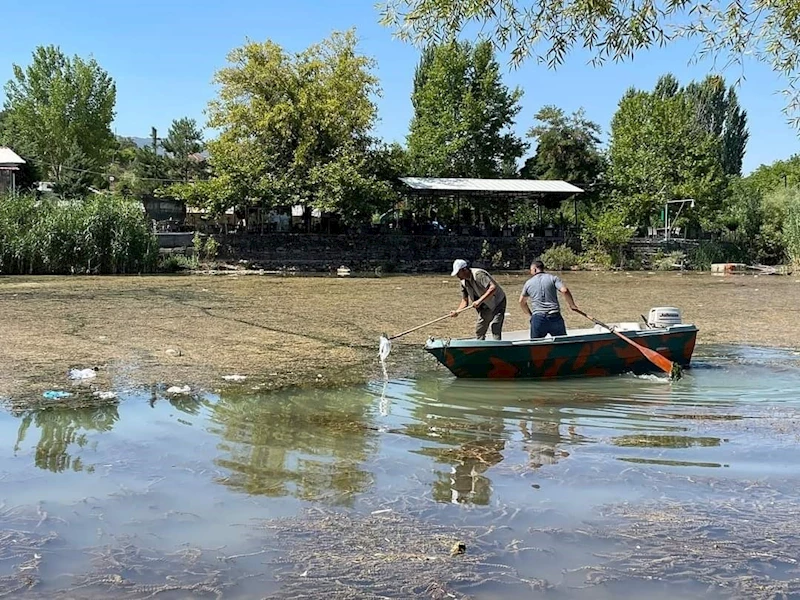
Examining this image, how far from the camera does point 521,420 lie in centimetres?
770

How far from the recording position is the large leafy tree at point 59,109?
49.0 meters

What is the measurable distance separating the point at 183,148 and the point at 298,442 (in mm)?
44034

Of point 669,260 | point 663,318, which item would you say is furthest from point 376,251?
point 663,318

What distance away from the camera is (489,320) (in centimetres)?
1044

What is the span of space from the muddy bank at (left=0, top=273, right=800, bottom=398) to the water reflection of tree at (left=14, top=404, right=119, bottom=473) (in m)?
0.95

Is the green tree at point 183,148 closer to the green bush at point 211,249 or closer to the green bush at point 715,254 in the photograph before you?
the green bush at point 211,249

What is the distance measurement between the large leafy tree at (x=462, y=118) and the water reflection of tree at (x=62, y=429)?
36.9m

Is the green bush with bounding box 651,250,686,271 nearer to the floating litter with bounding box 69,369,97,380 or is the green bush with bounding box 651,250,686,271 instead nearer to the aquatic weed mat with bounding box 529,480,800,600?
the floating litter with bounding box 69,369,97,380

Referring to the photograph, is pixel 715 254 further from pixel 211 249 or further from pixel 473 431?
pixel 473 431

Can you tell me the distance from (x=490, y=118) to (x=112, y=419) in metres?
39.2

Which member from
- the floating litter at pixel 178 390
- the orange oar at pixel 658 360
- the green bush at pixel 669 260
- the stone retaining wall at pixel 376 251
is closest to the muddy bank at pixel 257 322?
the floating litter at pixel 178 390

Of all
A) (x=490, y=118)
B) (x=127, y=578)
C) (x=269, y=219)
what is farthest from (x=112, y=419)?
(x=490, y=118)

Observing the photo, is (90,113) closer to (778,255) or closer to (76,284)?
(76,284)

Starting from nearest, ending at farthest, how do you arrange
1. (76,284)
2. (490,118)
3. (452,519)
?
(452,519) < (76,284) < (490,118)
